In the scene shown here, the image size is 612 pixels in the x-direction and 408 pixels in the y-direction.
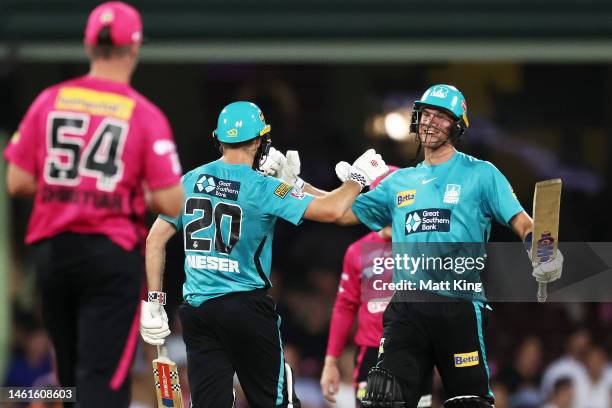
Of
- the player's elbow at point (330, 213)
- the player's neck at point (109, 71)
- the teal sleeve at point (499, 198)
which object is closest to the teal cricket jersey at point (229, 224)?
the player's elbow at point (330, 213)

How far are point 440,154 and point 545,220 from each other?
789 mm

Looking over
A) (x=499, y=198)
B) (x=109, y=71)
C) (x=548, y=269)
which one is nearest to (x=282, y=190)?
(x=499, y=198)

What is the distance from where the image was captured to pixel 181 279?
1214 centimetres

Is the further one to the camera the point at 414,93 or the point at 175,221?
the point at 414,93

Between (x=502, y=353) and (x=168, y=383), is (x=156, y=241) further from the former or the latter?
(x=502, y=353)

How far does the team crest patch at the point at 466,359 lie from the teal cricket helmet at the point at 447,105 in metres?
1.23

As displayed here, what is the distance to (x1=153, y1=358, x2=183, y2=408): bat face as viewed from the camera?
22.0ft

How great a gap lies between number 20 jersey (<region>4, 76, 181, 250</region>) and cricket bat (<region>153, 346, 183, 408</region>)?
5.26 ft

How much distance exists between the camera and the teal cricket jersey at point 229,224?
Result: 21.6 ft

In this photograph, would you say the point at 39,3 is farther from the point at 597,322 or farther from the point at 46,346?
the point at 597,322

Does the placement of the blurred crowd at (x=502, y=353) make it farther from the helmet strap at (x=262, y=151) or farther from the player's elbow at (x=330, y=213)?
the player's elbow at (x=330, y=213)

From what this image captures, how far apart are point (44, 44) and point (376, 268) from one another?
4.36 metres

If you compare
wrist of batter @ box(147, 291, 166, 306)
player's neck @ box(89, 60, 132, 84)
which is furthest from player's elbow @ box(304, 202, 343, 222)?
player's neck @ box(89, 60, 132, 84)

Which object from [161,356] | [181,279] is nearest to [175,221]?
[161,356]
